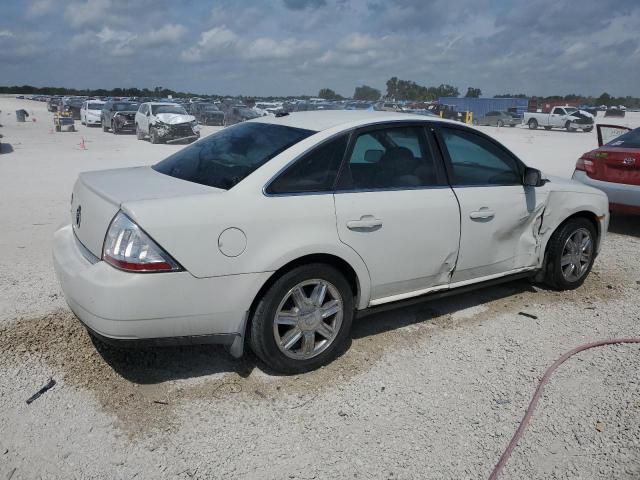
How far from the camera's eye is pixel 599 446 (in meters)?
2.85

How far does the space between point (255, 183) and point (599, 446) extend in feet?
7.80

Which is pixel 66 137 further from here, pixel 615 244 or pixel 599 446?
pixel 599 446

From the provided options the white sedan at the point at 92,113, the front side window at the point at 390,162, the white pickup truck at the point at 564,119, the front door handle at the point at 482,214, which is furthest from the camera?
the white pickup truck at the point at 564,119

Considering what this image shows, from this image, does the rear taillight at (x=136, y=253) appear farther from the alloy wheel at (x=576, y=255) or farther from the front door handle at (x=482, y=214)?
the alloy wheel at (x=576, y=255)

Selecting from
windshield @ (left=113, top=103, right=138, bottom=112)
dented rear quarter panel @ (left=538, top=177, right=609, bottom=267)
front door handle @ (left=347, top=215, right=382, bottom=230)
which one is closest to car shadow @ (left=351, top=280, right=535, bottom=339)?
dented rear quarter panel @ (left=538, top=177, right=609, bottom=267)

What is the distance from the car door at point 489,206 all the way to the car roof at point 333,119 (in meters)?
0.32

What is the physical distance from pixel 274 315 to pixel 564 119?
38235 mm

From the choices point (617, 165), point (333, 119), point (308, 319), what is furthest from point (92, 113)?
point (308, 319)

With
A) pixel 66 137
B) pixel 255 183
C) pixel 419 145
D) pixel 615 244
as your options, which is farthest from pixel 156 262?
pixel 66 137

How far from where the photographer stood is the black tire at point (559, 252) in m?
4.79

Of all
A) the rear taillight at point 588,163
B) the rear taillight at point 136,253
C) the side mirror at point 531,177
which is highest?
the side mirror at point 531,177

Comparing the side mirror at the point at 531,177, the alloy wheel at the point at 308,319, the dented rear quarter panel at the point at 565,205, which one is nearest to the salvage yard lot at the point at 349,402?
the alloy wheel at the point at 308,319

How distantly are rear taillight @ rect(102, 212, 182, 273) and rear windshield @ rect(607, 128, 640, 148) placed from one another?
22.2 ft

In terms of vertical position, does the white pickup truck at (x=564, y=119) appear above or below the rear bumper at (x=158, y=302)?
above
